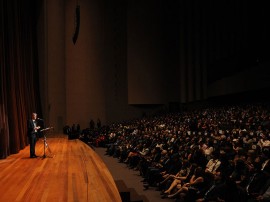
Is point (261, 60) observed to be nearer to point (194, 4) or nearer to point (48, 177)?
point (194, 4)

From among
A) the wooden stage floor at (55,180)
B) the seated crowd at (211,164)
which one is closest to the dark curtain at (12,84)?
the wooden stage floor at (55,180)

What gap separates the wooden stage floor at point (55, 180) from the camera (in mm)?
3957

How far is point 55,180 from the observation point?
15.9 feet

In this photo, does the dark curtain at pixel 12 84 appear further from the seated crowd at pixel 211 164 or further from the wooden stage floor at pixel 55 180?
the seated crowd at pixel 211 164

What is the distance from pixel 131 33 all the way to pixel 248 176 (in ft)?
50.1

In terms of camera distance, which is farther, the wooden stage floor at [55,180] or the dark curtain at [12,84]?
the dark curtain at [12,84]

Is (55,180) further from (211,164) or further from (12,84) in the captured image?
(12,84)

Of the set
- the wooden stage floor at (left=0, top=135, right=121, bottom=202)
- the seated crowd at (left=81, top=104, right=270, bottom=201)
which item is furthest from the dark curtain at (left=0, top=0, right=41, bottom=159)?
the seated crowd at (left=81, top=104, right=270, bottom=201)

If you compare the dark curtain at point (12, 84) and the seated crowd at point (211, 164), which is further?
the dark curtain at point (12, 84)

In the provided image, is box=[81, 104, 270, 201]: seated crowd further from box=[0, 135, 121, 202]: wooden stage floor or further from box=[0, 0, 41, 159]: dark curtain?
box=[0, 0, 41, 159]: dark curtain

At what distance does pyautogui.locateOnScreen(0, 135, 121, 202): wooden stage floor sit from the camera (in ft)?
13.0

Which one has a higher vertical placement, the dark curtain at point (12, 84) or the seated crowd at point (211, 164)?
the dark curtain at point (12, 84)

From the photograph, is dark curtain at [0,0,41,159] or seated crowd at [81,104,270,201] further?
dark curtain at [0,0,41,159]

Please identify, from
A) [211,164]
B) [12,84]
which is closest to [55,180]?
[211,164]
